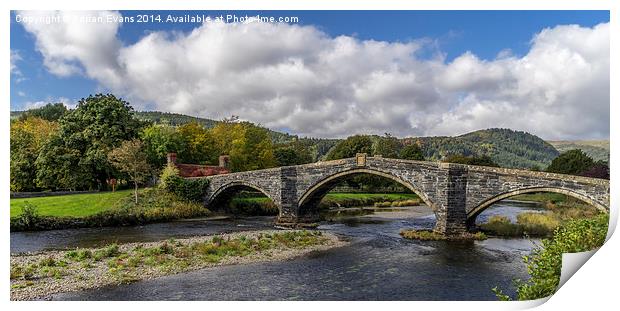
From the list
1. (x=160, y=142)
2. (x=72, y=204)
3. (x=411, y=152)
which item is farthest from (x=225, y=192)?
(x=411, y=152)

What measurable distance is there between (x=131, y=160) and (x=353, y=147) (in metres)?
18.8

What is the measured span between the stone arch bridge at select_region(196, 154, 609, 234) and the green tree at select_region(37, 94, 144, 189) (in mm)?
8450

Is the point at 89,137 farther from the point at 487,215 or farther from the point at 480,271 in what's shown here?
the point at 487,215

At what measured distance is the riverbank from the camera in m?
13.2

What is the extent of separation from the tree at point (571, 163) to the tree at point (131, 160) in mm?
24614

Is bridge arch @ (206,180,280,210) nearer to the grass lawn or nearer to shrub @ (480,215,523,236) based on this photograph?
the grass lawn

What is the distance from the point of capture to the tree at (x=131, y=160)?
2765 centimetres

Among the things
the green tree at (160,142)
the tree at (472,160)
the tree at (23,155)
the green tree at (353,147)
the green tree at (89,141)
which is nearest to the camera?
the tree at (23,155)

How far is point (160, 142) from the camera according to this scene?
34.3m

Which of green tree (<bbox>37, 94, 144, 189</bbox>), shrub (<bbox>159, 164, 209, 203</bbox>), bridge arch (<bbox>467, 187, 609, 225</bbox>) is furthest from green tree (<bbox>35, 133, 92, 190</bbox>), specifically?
bridge arch (<bbox>467, 187, 609, 225</bbox>)

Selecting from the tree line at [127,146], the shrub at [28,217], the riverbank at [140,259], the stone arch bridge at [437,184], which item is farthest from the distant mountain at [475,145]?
the riverbank at [140,259]

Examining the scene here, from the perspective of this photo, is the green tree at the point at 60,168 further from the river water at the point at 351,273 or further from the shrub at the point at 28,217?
the river water at the point at 351,273

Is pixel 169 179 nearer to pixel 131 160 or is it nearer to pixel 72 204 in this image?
pixel 131 160
